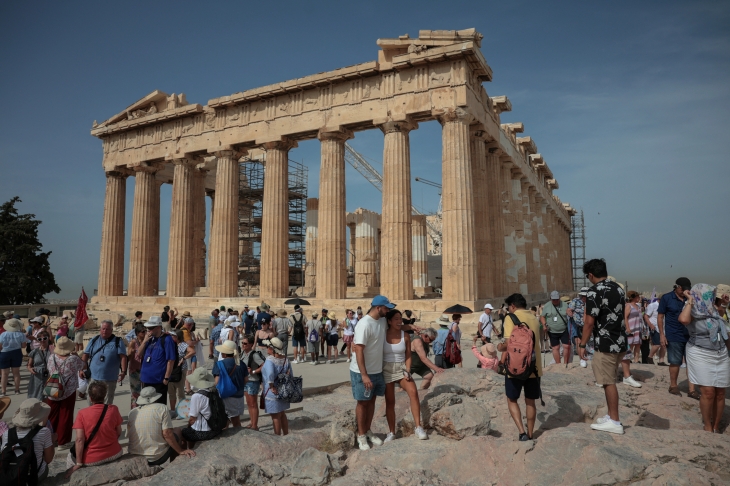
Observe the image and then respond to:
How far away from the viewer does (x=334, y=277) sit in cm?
2269

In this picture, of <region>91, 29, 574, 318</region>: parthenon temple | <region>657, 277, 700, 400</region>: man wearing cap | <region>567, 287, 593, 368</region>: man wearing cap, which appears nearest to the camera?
<region>657, 277, 700, 400</region>: man wearing cap

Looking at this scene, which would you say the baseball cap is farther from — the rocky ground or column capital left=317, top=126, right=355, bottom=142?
column capital left=317, top=126, right=355, bottom=142

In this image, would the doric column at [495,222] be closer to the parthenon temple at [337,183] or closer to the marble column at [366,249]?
the parthenon temple at [337,183]

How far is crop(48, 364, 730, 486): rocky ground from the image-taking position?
14.4 ft

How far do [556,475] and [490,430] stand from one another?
1548 millimetres

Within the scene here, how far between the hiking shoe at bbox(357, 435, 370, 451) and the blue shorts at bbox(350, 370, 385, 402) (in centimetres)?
43

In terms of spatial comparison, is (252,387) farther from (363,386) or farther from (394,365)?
(394,365)

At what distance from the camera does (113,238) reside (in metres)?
30.5

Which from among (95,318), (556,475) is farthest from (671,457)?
(95,318)

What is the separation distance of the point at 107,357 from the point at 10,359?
14.4 feet

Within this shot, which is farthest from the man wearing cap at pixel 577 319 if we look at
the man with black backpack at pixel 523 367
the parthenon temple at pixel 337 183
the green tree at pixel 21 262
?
the green tree at pixel 21 262

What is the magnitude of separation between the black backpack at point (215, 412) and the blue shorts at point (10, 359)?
7.27 m

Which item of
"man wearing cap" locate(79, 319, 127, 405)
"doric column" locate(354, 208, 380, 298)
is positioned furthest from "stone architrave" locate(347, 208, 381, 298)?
"man wearing cap" locate(79, 319, 127, 405)

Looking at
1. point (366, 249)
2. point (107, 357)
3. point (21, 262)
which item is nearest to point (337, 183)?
point (366, 249)
